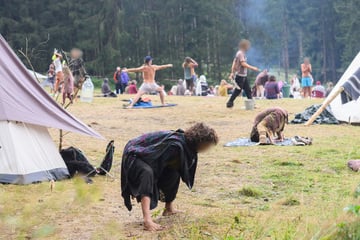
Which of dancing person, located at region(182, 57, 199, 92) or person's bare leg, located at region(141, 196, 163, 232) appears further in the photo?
dancing person, located at region(182, 57, 199, 92)

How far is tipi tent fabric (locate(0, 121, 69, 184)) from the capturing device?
268 inches

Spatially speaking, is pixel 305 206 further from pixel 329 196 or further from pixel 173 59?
pixel 173 59

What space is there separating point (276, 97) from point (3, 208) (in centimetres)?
1949

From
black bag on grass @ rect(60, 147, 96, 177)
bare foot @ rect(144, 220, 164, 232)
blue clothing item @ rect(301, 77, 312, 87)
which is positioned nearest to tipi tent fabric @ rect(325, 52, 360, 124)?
black bag on grass @ rect(60, 147, 96, 177)

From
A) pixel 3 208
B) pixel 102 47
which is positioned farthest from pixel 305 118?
pixel 102 47

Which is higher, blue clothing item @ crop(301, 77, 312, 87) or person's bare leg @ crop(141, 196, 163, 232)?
blue clothing item @ crop(301, 77, 312, 87)

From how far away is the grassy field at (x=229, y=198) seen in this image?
2.46m

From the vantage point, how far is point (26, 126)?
7.14m

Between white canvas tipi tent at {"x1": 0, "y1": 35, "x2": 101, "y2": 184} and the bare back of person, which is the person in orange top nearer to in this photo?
the bare back of person

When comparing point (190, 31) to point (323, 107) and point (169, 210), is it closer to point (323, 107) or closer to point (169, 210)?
point (323, 107)

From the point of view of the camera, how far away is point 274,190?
22.2ft

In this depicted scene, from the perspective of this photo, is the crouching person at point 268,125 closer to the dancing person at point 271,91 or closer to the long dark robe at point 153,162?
the long dark robe at point 153,162

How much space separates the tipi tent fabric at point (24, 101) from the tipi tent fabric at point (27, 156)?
125 millimetres

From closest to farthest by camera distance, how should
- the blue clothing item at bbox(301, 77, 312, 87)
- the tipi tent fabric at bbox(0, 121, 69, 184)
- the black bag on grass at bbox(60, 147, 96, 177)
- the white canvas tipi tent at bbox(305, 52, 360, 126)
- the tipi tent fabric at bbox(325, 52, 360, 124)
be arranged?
the tipi tent fabric at bbox(0, 121, 69, 184), the black bag on grass at bbox(60, 147, 96, 177), the white canvas tipi tent at bbox(305, 52, 360, 126), the tipi tent fabric at bbox(325, 52, 360, 124), the blue clothing item at bbox(301, 77, 312, 87)
